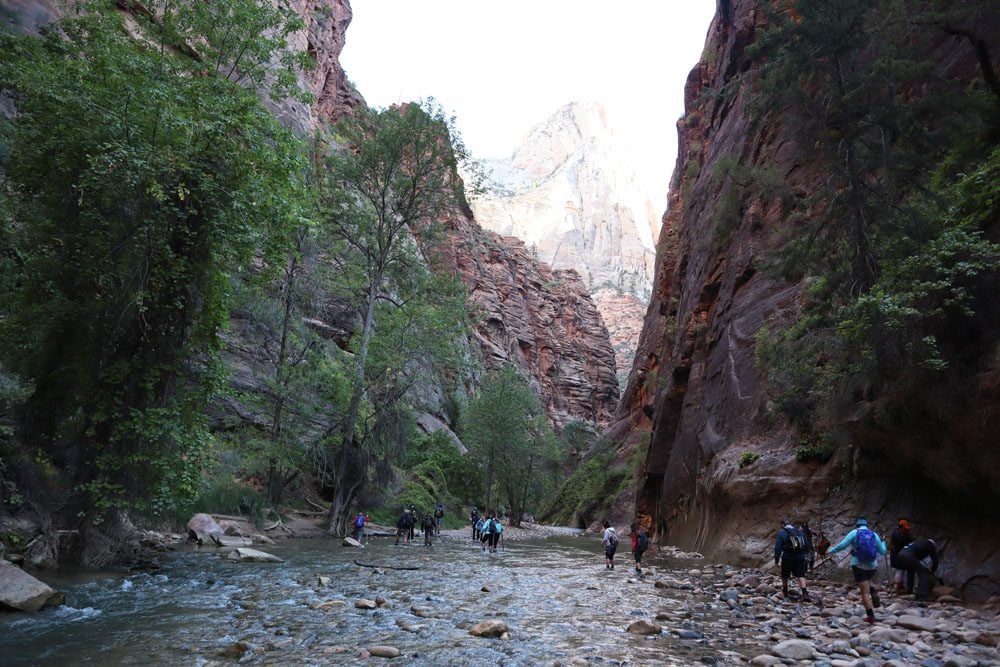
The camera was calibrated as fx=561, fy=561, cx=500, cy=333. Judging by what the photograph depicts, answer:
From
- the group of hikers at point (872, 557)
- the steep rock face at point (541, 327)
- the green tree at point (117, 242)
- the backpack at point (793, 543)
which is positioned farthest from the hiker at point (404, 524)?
the steep rock face at point (541, 327)

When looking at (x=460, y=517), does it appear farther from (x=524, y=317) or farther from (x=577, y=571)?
(x=524, y=317)

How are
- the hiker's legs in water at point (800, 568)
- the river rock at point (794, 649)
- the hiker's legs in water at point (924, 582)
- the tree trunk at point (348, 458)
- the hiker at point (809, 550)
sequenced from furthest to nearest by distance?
the tree trunk at point (348, 458) < the hiker at point (809, 550) < the hiker's legs in water at point (800, 568) < the hiker's legs in water at point (924, 582) < the river rock at point (794, 649)

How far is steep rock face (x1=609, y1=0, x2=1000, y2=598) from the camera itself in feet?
31.7

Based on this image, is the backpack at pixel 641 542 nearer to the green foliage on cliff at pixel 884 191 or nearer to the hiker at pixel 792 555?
the hiker at pixel 792 555

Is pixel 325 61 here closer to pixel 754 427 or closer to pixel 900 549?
pixel 754 427

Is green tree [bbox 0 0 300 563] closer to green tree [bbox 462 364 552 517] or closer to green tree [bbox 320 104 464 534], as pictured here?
green tree [bbox 320 104 464 534]

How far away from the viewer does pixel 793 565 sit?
11.3 metres

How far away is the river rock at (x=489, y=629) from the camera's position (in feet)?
24.5

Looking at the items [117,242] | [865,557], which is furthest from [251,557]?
[865,557]

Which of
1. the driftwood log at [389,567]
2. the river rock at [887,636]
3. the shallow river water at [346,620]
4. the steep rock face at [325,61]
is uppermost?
the steep rock face at [325,61]

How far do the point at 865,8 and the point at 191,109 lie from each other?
1535 cm

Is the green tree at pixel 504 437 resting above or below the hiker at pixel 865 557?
above

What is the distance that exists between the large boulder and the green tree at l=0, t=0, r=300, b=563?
7160 mm

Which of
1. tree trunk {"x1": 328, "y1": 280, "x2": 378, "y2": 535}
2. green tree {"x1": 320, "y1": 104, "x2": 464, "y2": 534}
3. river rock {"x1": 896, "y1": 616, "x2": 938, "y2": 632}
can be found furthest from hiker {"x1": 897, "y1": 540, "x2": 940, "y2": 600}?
tree trunk {"x1": 328, "y1": 280, "x2": 378, "y2": 535}
